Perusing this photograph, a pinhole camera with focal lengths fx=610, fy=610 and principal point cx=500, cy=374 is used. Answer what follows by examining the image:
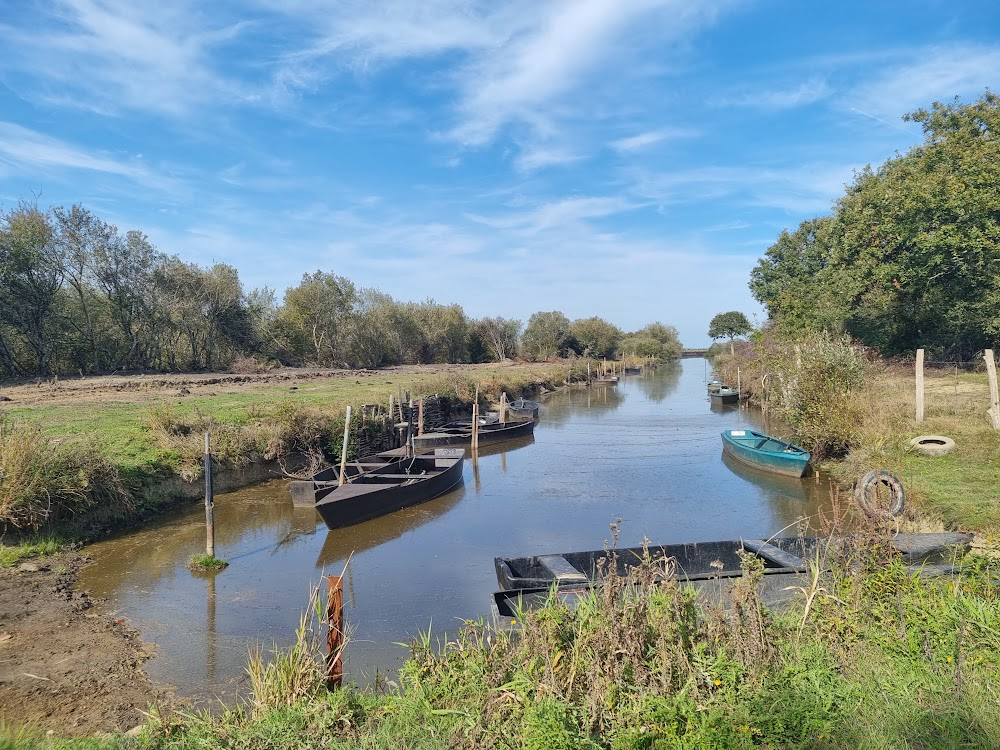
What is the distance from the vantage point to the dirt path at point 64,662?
600 cm

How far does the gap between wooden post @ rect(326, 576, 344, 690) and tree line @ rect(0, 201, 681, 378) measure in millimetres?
31881

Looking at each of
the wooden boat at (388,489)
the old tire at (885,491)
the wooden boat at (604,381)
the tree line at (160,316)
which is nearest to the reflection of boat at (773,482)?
the old tire at (885,491)

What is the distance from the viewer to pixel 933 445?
48.0 feet

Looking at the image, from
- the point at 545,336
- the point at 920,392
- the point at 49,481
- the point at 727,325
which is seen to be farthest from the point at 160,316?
the point at 727,325

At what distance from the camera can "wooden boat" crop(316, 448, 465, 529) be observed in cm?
1402

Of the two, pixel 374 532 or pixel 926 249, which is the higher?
pixel 926 249

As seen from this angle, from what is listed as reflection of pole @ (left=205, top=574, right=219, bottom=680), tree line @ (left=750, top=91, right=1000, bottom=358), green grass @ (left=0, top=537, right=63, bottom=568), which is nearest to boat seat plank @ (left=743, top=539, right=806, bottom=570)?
reflection of pole @ (left=205, top=574, right=219, bottom=680)

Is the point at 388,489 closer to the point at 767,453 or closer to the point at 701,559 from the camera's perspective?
the point at 701,559

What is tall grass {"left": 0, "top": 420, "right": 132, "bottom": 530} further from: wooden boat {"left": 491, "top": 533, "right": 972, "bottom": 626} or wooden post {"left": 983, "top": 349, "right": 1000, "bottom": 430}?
wooden post {"left": 983, "top": 349, "right": 1000, "bottom": 430}

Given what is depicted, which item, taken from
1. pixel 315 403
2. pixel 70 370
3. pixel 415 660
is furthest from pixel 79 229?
pixel 415 660

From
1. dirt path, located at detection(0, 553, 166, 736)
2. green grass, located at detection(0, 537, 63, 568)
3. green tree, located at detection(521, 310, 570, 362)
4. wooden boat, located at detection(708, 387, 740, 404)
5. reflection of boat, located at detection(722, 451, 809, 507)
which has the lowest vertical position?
reflection of boat, located at detection(722, 451, 809, 507)

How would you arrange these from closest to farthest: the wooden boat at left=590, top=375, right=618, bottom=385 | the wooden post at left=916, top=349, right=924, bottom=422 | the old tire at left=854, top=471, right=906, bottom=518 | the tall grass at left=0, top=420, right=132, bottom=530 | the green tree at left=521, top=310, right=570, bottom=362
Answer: the old tire at left=854, top=471, right=906, bottom=518 → the tall grass at left=0, top=420, right=132, bottom=530 → the wooden post at left=916, top=349, right=924, bottom=422 → the wooden boat at left=590, top=375, right=618, bottom=385 → the green tree at left=521, top=310, right=570, bottom=362

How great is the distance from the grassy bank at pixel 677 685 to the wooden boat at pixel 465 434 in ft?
62.4

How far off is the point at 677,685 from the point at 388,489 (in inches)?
454
